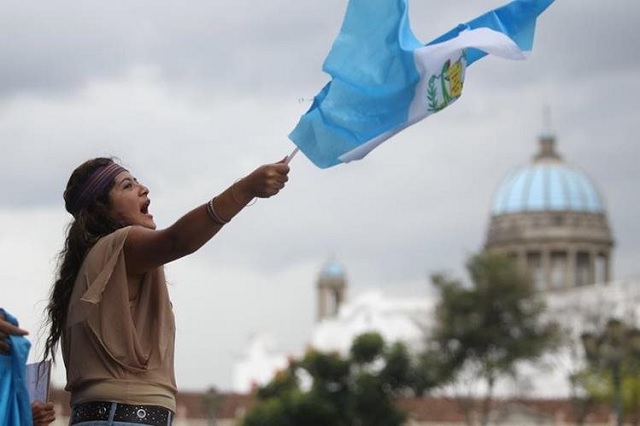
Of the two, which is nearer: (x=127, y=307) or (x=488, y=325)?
(x=127, y=307)

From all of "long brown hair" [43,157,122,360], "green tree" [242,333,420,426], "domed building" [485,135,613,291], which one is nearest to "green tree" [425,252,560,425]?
"green tree" [242,333,420,426]

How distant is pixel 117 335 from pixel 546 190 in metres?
93.7

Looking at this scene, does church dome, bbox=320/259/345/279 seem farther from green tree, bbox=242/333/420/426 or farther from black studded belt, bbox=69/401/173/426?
black studded belt, bbox=69/401/173/426

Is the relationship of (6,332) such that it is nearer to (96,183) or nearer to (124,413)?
(124,413)

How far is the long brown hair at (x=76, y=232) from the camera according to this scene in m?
5.50

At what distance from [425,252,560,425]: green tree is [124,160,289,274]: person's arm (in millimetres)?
50214

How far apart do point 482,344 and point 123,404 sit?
5069cm

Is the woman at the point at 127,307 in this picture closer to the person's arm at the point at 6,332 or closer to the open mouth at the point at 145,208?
the open mouth at the point at 145,208

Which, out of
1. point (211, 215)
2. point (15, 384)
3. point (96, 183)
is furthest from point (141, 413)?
point (96, 183)

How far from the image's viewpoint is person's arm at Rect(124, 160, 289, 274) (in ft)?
16.6

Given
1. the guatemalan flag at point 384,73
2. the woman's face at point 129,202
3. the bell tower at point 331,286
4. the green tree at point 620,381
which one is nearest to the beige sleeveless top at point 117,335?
the woman's face at point 129,202

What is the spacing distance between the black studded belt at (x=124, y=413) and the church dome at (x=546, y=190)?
92161 mm

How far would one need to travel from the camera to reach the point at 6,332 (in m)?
5.21

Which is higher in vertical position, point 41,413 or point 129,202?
point 129,202
